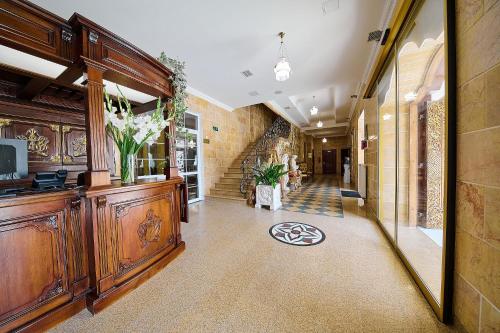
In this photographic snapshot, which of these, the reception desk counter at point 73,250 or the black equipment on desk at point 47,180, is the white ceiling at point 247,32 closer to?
the black equipment on desk at point 47,180

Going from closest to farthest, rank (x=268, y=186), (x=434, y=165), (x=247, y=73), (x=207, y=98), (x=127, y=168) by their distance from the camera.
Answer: (x=127, y=168) < (x=434, y=165) < (x=247, y=73) < (x=268, y=186) < (x=207, y=98)

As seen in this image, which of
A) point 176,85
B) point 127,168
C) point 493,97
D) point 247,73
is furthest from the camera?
point 247,73

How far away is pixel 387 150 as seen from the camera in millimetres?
3113

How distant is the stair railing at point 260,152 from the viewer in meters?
5.95

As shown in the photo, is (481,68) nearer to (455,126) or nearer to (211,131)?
(455,126)

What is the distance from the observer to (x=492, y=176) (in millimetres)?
967

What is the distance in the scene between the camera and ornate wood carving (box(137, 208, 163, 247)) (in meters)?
1.88

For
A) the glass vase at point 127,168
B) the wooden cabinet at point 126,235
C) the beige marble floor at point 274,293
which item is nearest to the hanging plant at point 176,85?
the glass vase at point 127,168

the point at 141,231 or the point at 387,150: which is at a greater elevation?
the point at 387,150

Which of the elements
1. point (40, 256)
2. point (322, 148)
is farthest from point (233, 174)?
point (322, 148)

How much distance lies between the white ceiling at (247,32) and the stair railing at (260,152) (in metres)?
2.65

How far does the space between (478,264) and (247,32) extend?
363 centimetres

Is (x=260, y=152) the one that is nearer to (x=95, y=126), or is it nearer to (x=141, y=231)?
(x=141, y=231)

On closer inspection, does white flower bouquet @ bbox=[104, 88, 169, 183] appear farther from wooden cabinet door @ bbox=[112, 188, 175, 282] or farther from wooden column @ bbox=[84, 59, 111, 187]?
wooden cabinet door @ bbox=[112, 188, 175, 282]
